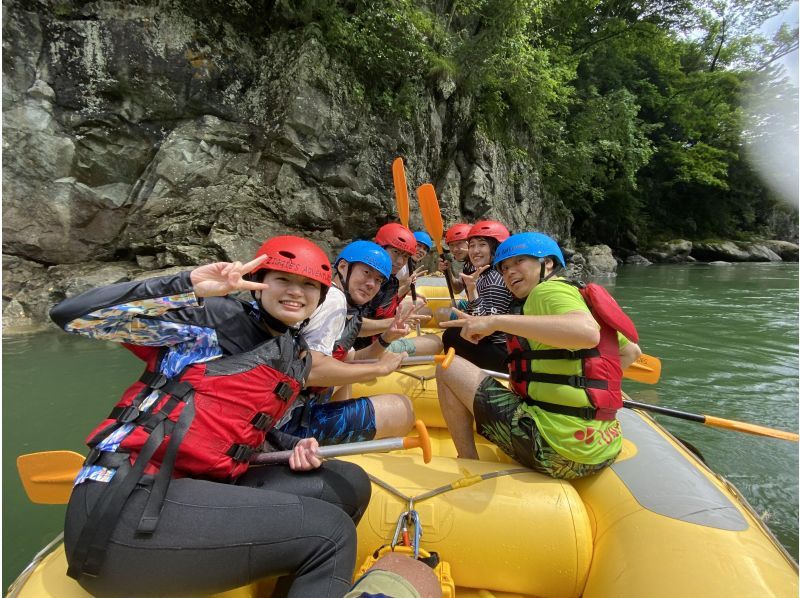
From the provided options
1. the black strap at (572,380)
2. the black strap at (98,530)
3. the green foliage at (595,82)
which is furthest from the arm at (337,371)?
the green foliage at (595,82)

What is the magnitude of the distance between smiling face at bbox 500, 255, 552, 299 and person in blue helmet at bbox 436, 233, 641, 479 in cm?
4

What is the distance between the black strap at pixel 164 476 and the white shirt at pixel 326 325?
858mm

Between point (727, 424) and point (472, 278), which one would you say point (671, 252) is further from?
point (727, 424)

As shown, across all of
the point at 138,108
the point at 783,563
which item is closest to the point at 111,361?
the point at 138,108

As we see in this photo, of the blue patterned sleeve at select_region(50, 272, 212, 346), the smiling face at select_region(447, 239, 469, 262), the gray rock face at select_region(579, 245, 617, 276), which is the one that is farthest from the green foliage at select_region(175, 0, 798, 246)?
the blue patterned sleeve at select_region(50, 272, 212, 346)

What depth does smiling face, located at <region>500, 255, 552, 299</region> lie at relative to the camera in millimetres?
2170

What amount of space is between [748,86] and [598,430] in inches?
1100

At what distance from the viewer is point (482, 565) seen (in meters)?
1.65

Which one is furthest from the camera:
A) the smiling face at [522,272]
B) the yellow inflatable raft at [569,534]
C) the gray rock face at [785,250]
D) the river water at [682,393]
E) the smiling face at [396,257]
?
the gray rock face at [785,250]

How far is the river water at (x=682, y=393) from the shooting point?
2.70m

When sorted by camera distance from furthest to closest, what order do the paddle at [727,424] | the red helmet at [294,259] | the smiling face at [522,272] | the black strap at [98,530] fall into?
the paddle at [727,424] → the smiling face at [522,272] → the red helmet at [294,259] → the black strap at [98,530]

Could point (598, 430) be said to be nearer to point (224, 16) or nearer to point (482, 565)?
point (482, 565)

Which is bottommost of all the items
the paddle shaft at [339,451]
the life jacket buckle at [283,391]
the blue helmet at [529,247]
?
the paddle shaft at [339,451]

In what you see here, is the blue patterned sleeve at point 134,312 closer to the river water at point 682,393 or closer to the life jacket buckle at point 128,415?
the life jacket buckle at point 128,415
